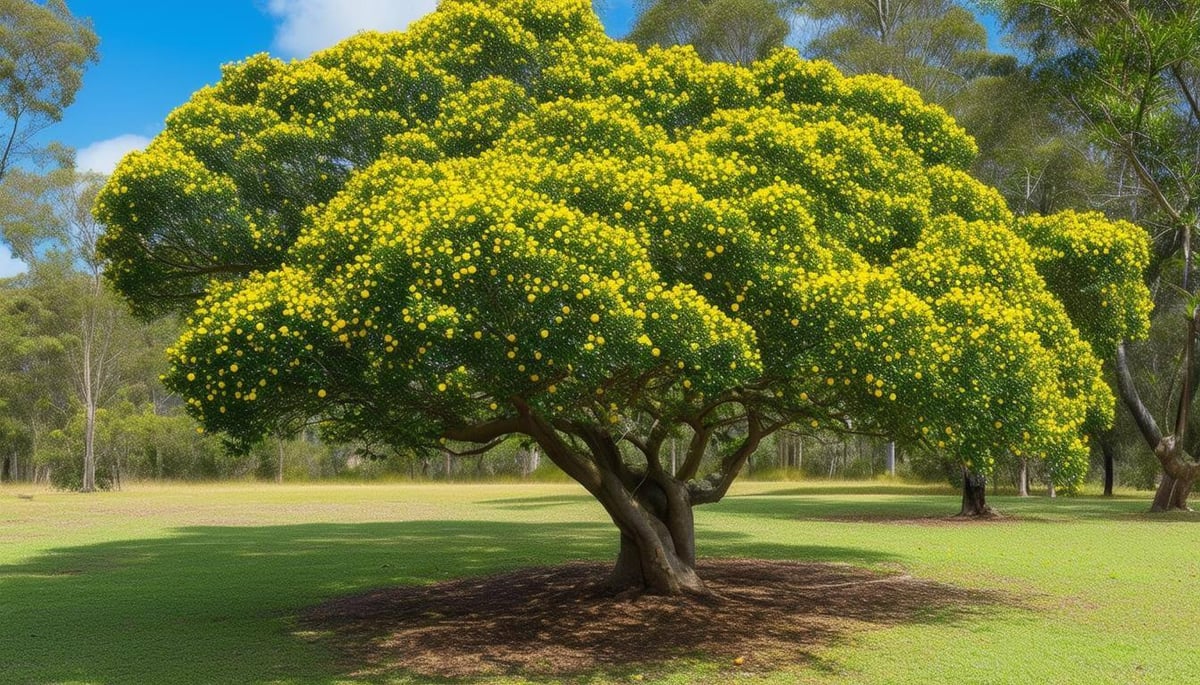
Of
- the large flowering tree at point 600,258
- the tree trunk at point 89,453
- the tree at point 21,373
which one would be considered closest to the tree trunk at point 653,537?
the large flowering tree at point 600,258

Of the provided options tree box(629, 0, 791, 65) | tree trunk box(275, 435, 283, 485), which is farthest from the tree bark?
tree trunk box(275, 435, 283, 485)

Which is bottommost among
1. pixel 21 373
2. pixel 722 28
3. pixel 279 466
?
pixel 279 466

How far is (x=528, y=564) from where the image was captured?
60.1 feet

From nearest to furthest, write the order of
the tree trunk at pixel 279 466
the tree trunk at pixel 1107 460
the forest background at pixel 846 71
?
the forest background at pixel 846 71 < the tree trunk at pixel 1107 460 < the tree trunk at pixel 279 466

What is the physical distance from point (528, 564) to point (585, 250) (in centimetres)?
1107

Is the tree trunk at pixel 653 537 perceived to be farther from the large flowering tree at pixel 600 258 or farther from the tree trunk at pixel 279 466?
the tree trunk at pixel 279 466

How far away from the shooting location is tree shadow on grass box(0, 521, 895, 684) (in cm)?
1009

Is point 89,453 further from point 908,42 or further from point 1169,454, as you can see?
point 1169,454

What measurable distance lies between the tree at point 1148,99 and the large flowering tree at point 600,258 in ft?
36.8

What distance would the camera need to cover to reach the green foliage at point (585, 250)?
850 cm

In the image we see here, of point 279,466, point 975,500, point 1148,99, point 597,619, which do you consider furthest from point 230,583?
point 279,466

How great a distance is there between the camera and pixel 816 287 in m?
9.18

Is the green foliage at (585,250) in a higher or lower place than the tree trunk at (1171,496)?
higher

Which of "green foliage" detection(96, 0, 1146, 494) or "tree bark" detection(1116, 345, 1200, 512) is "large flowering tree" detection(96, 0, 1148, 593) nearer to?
"green foliage" detection(96, 0, 1146, 494)
